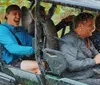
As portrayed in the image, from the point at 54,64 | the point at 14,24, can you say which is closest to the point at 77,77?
the point at 54,64

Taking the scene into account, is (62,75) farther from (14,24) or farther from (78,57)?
(14,24)

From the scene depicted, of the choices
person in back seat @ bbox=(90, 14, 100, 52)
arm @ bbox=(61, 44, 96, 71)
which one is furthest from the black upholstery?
person in back seat @ bbox=(90, 14, 100, 52)

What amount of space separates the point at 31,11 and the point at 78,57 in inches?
47.3

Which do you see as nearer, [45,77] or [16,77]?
[45,77]

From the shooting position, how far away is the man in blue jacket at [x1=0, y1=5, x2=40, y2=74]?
5.52 m

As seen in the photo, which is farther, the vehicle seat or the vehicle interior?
the vehicle seat

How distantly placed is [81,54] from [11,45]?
93 centimetres

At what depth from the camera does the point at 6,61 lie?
570 cm

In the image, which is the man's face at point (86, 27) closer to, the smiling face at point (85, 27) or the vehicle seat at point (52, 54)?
the smiling face at point (85, 27)

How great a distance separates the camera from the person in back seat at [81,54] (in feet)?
16.5

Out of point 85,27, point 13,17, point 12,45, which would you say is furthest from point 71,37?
point 13,17

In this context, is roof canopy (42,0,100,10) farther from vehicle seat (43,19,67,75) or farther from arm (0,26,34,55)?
arm (0,26,34,55)

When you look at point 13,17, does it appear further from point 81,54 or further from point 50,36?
point 81,54

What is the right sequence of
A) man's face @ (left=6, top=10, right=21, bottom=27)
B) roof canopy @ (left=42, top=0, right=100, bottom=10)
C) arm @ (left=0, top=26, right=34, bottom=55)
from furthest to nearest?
man's face @ (left=6, top=10, right=21, bottom=27) → arm @ (left=0, top=26, right=34, bottom=55) → roof canopy @ (left=42, top=0, right=100, bottom=10)
